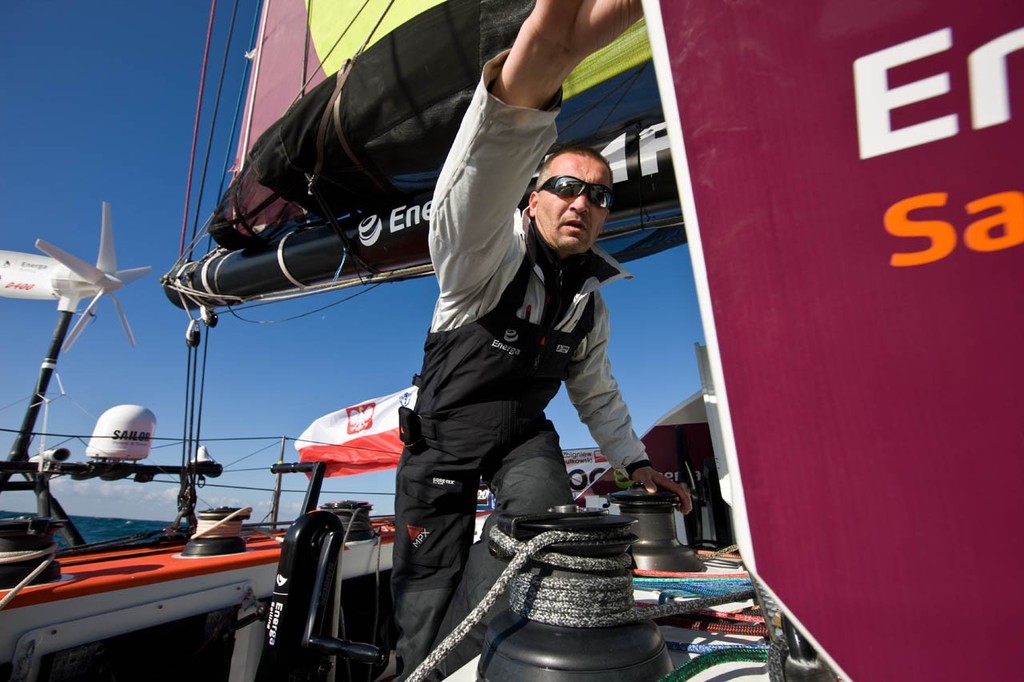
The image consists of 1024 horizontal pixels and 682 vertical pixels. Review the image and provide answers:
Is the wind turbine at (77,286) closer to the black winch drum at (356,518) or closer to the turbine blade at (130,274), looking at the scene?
the turbine blade at (130,274)

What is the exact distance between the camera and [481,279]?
1057 mm

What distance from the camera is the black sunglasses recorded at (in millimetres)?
1268

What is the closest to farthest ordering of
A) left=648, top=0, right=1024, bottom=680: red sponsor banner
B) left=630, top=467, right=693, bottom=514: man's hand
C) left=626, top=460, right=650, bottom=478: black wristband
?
left=648, top=0, right=1024, bottom=680: red sponsor banner, left=630, top=467, right=693, bottom=514: man's hand, left=626, top=460, right=650, bottom=478: black wristband

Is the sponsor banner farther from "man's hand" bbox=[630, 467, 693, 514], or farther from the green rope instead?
the green rope

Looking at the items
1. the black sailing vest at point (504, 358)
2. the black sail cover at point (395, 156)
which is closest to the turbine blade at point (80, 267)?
the black sail cover at point (395, 156)

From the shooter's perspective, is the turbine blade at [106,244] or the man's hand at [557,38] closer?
the man's hand at [557,38]

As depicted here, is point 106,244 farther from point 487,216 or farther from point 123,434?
point 487,216

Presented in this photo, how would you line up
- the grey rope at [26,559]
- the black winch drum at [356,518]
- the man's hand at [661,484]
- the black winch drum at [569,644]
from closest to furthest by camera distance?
the black winch drum at [569,644] → the grey rope at [26,559] → the man's hand at [661,484] → the black winch drum at [356,518]

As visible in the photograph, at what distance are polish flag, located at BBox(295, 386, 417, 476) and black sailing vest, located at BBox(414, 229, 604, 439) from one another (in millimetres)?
6229

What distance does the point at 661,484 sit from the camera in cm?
148

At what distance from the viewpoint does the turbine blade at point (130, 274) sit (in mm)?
9052

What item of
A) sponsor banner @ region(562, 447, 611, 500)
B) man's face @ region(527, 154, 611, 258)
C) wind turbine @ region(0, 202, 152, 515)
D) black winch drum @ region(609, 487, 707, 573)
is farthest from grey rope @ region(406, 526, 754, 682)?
wind turbine @ region(0, 202, 152, 515)

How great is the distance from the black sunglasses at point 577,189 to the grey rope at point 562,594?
859 mm

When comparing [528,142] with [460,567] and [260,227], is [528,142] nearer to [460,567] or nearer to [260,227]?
[460,567]
